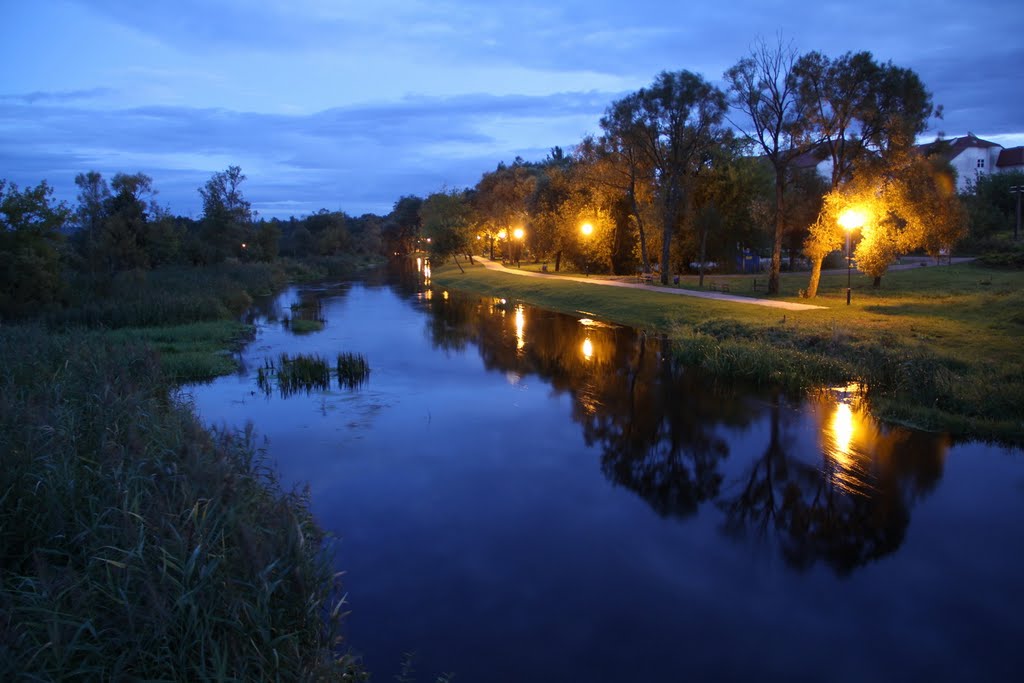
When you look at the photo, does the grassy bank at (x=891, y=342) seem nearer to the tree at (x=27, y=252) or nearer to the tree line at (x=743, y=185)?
the tree line at (x=743, y=185)

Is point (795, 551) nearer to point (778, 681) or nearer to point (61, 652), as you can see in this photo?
point (778, 681)

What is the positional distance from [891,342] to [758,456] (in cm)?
638

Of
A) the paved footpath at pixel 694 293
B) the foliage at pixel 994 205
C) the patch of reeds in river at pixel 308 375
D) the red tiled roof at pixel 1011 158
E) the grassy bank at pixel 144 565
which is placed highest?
the red tiled roof at pixel 1011 158

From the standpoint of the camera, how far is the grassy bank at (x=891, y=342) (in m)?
11.8

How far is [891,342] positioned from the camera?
1501cm

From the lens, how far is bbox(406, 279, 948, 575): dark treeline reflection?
329 inches

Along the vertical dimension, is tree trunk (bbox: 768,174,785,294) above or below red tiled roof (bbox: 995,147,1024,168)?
below

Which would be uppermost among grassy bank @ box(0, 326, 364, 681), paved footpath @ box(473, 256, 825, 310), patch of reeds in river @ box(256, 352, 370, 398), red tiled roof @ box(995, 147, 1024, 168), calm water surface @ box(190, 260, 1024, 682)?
red tiled roof @ box(995, 147, 1024, 168)

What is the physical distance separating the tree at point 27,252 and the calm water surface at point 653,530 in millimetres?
12212

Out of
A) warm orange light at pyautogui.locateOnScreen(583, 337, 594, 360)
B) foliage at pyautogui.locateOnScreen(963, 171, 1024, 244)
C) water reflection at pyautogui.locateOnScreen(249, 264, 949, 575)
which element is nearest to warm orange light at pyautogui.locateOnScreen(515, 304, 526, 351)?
warm orange light at pyautogui.locateOnScreen(583, 337, 594, 360)

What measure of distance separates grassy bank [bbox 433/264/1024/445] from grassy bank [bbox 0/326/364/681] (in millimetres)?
10738

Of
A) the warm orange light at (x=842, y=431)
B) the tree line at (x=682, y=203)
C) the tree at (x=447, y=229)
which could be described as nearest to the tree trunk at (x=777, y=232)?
the tree line at (x=682, y=203)

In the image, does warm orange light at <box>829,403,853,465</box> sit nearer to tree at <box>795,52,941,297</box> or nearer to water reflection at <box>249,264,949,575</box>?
water reflection at <box>249,264,949,575</box>

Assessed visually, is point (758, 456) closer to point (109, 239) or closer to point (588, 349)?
point (588, 349)
